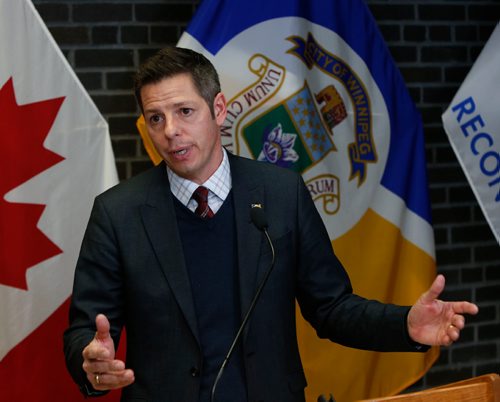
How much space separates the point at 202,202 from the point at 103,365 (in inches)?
→ 19.2

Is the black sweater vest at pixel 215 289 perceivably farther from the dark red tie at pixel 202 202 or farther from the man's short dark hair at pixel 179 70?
the man's short dark hair at pixel 179 70

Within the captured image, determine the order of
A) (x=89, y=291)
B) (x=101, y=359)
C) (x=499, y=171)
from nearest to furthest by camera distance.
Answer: (x=101, y=359) → (x=89, y=291) → (x=499, y=171)

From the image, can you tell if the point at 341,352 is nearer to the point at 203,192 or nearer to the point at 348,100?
the point at 348,100

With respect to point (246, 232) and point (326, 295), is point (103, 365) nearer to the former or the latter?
point (246, 232)

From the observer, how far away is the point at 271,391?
1754 mm

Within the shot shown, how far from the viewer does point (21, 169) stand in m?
2.38

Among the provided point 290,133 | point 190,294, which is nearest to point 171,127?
point 190,294

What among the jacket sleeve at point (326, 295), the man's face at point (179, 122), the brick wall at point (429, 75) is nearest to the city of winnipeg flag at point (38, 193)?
the brick wall at point (429, 75)

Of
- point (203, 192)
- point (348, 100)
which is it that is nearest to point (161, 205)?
point (203, 192)

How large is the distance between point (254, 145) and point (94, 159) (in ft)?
1.80

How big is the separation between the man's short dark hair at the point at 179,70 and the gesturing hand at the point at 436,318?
25.7 inches

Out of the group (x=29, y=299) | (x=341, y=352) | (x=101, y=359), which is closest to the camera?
(x=101, y=359)

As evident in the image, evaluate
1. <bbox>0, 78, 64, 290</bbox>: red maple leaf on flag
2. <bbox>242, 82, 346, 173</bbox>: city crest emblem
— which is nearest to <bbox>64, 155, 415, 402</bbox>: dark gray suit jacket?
<bbox>0, 78, 64, 290</bbox>: red maple leaf on flag

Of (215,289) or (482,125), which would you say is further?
(482,125)
